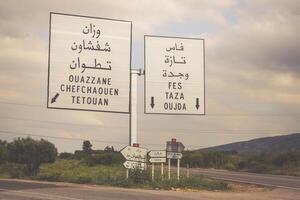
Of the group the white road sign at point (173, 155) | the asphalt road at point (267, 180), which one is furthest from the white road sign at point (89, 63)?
the asphalt road at point (267, 180)

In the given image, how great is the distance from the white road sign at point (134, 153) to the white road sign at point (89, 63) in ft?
6.29

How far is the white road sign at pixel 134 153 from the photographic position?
27969 mm

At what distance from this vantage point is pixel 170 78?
2891cm

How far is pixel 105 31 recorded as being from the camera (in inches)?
1094

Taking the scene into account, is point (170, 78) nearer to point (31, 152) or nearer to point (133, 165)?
point (133, 165)

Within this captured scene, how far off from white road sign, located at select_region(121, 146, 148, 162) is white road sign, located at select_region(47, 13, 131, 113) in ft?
6.29

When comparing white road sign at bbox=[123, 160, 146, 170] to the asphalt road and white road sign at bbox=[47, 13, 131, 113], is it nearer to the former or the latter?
white road sign at bbox=[47, 13, 131, 113]

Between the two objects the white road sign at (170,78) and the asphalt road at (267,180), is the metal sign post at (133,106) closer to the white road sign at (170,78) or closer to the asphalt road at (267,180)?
the white road sign at (170,78)

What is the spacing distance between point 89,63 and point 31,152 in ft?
86.5

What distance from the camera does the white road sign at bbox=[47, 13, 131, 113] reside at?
1051 inches

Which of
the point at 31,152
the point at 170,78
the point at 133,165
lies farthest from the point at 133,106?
the point at 31,152

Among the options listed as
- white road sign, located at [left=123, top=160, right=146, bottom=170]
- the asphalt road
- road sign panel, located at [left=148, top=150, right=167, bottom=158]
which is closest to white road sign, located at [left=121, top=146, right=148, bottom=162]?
white road sign, located at [left=123, top=160, right=146, bottom=170]

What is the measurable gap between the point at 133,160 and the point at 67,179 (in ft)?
14.4

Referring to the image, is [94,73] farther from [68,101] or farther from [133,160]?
[133,160]
